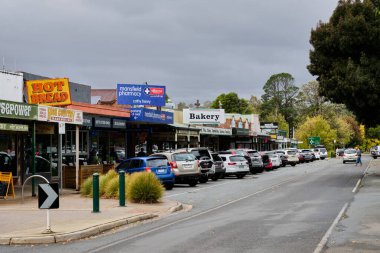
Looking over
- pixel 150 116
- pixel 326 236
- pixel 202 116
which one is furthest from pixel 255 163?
pixel 326 236

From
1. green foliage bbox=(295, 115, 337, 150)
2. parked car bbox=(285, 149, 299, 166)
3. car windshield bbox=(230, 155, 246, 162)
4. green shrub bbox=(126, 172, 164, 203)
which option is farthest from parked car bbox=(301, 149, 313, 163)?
green shrub bbox=(126, 172, 164, 203)

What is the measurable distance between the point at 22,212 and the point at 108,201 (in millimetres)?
3975

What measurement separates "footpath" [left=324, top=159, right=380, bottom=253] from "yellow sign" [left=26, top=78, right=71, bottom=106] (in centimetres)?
1258

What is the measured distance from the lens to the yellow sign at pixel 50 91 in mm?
23969

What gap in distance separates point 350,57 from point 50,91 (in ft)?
51.9

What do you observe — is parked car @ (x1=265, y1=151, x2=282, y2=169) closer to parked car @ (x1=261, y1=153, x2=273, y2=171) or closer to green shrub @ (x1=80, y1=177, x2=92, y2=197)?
parked car @ (x1=261, y1=153, x2=273, y2=171)

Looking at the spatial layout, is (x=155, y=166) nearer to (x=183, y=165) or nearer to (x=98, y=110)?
(x=183, y=165)

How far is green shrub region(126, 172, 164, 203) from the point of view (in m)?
19.2

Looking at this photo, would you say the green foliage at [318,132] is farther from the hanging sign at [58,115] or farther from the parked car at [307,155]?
the hanging sign at [58,115]

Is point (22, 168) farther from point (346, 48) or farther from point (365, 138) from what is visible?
point (365, 138)

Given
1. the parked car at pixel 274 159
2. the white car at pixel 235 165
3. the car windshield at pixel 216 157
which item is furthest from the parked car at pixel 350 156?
the car windshield at pixel 216 157

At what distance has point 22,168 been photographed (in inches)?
1043

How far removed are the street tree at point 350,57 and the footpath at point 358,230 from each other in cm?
1099

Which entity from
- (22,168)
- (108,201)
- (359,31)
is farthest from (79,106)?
(359,31)
